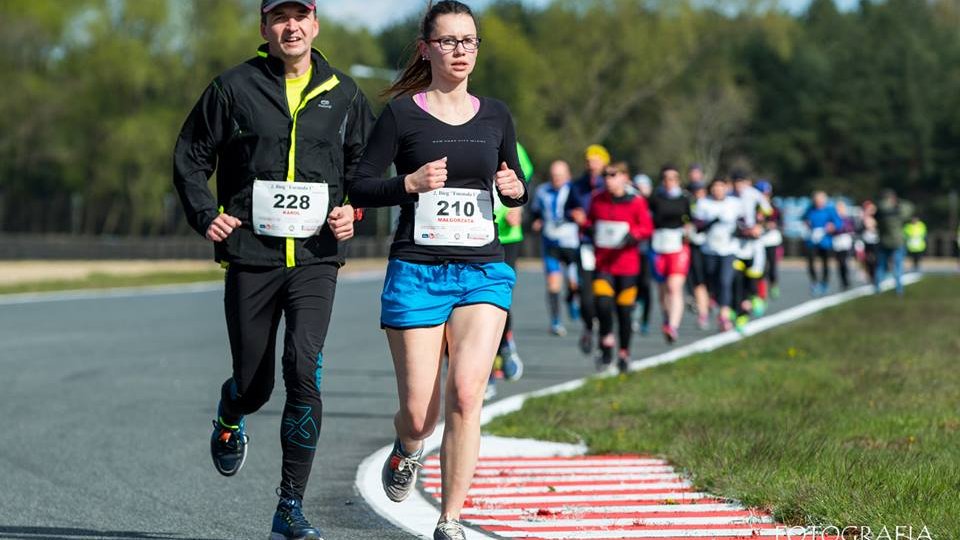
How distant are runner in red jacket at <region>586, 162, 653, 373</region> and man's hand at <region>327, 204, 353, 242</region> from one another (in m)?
7.57

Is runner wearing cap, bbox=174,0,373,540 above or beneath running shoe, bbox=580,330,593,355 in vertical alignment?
above

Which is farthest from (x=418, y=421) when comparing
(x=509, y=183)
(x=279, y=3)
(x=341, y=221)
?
(x=279, y=3)

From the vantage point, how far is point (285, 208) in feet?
21.2

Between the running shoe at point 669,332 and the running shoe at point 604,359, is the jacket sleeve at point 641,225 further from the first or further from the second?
the running shoe at point 669,332

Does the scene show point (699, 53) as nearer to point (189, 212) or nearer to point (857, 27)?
point (857, 27)

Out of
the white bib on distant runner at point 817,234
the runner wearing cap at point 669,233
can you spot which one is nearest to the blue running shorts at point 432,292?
the runner wearing cap at point 669,233

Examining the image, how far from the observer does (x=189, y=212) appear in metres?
6.61

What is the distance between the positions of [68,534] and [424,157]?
1.98 metres

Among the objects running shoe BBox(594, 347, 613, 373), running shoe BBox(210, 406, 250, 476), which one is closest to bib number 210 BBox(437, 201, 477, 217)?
running shoe BBox(210, 406, 250, 476)

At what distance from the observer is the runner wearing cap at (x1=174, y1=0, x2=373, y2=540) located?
21.3 ft

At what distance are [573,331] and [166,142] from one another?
48871 mm

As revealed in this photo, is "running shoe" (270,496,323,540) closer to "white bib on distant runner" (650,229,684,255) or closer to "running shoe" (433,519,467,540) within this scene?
"running shoe" (433,519,467,540)

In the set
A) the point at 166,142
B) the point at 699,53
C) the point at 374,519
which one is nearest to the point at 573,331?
the point at 374,519

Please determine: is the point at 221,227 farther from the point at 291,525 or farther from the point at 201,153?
the point at 291,525
